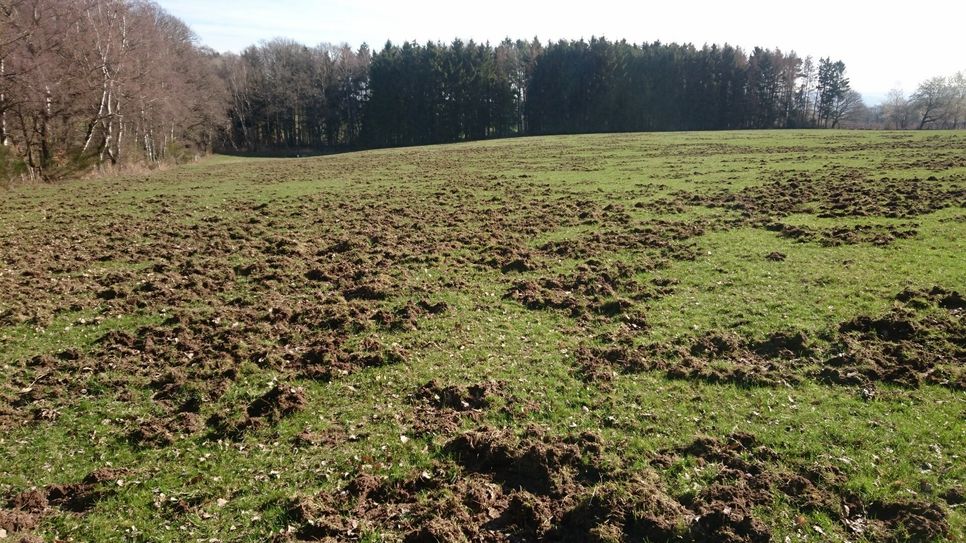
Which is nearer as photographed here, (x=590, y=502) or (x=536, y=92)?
(x=590, y=502)

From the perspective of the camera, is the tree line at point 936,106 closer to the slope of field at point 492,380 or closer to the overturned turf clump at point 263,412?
the slope of field at point 492,380

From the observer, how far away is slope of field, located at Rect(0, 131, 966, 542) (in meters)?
6.70

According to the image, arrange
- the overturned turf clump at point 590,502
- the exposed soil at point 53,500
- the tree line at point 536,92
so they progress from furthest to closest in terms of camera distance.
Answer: the tree line at point 536,92, the exposed soil at point 53,500, the overturned turf clump at point 590,502

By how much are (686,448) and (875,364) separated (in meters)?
4.92

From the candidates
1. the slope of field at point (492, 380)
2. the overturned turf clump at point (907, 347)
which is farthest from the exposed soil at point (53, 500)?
the overturned turf clump at point (907, 347)

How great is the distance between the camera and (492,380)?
10.1m

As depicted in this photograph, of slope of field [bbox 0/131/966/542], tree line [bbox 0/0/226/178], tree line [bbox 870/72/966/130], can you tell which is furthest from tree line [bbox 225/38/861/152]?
slope of field [bbox 0/131/966/542]

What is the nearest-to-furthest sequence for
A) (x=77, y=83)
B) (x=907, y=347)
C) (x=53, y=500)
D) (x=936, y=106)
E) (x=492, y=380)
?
(x=53, y=500)
(x=492, y=380)
(x=907, y=347)
(x=77, y=83)
(x=936, y=106)

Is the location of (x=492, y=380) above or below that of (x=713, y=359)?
below

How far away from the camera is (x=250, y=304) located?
14102 millimetres

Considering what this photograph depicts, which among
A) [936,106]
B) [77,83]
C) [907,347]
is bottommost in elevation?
[907,347]

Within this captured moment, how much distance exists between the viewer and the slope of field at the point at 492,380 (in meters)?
6.70

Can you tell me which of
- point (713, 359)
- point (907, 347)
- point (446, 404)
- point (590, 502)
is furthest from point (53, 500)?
point (907, 347)

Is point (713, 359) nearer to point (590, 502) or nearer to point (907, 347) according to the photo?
point (907, 347)
